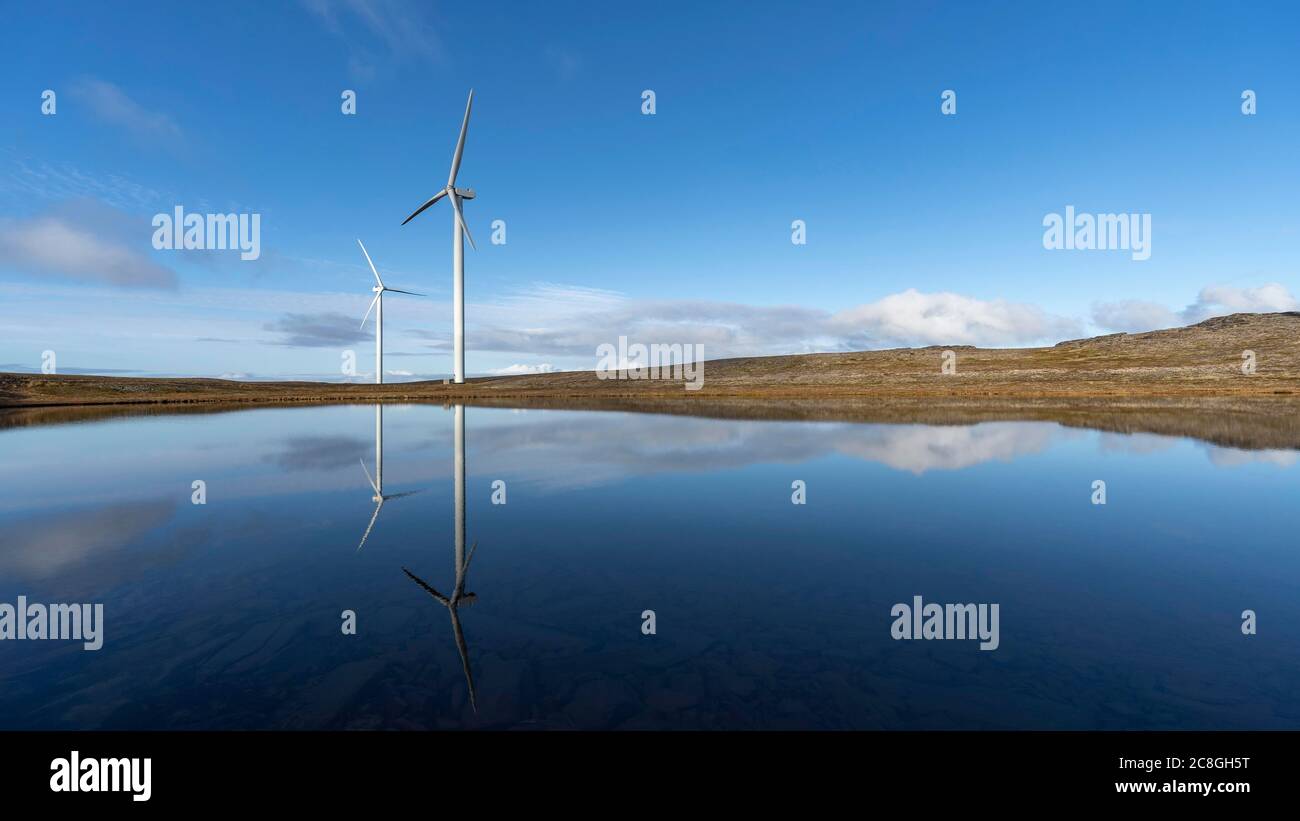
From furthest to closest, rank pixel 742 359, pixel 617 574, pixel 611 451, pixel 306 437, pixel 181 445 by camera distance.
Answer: pixel 742 359
pixel 306 437
pixel 181 445
pixel 611 451
pixel 617 574

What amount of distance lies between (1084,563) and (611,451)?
1817cm

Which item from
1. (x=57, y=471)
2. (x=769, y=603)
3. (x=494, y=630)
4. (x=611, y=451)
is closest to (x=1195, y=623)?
(x=769, y=603)

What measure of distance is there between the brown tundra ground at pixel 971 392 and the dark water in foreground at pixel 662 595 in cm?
2317

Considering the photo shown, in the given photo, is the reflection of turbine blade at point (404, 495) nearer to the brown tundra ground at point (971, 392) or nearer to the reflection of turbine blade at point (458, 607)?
the reflection of turbine blade at point (458, 607)

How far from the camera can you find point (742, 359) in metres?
173

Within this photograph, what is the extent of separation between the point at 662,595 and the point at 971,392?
84373mm

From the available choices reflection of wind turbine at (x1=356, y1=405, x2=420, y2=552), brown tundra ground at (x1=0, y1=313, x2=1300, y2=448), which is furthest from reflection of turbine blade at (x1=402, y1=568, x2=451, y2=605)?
brown tundra ground at (x1=0, y1=313, x2=1300, y2=448)

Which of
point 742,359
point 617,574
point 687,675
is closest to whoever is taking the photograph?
point 687,675

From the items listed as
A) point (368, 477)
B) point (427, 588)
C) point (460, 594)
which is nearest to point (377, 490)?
point (368, 477)

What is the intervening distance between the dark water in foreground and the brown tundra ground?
76.0 ft

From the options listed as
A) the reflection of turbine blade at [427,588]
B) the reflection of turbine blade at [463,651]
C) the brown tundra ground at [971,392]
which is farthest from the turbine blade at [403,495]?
the brown tundra ground at [971,392]

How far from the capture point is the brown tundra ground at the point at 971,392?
142 feet
